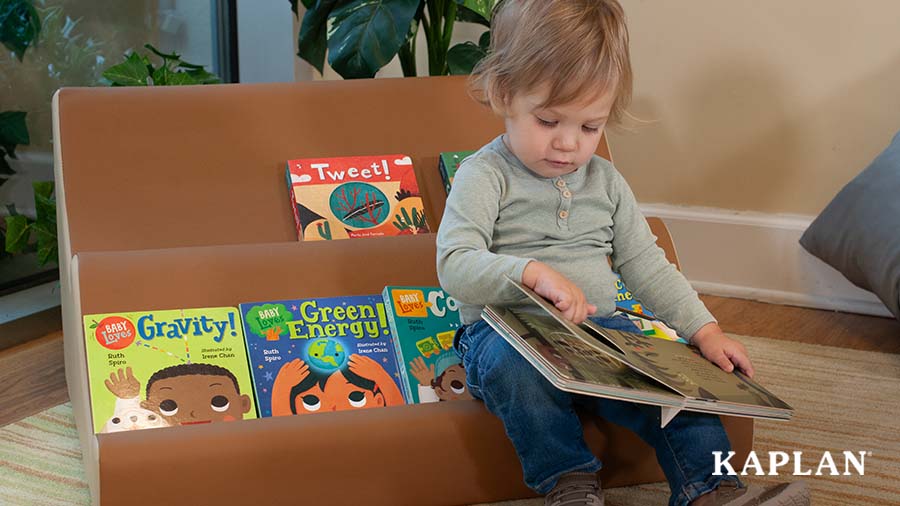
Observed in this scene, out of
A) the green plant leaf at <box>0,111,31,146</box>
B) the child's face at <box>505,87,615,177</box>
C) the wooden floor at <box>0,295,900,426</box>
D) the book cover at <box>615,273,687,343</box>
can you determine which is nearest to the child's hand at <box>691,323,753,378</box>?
the book cover at <box>615,273,687,343</box>

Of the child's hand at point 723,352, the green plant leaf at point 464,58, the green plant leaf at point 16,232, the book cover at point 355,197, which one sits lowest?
the child's hand at point 723,352

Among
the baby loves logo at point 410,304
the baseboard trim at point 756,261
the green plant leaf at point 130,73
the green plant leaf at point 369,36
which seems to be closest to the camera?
the baby loves logo at point 410,304

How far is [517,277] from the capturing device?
3.64 ft

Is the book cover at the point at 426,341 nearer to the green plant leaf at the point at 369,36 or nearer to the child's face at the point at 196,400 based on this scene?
the child's face at the point at 196,400

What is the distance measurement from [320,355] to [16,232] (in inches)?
34.1

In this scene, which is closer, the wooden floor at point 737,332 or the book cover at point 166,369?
the book cover at point 166,369

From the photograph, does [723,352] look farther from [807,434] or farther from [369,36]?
[369,36]

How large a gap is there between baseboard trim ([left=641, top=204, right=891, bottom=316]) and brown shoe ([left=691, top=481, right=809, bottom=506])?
4.16 feet

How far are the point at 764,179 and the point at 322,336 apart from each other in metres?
1.33

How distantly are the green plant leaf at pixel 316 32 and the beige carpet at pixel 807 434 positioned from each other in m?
0.91

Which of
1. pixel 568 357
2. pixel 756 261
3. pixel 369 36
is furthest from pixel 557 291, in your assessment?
pixel 756 261

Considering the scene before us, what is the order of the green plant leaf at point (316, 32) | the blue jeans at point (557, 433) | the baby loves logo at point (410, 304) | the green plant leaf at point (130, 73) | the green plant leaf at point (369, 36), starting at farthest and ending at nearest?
the green plant leaf at point (316, 32) < the green plant leaf at point (369, 36) < the green plant leaf at point (130, 73) < the baby loves logo at point (410, 304) < the blue jeans at point (557, 433)

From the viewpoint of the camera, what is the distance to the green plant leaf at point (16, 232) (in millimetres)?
1877

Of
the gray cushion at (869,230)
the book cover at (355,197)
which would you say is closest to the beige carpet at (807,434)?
the gray cushion at (869,230)
